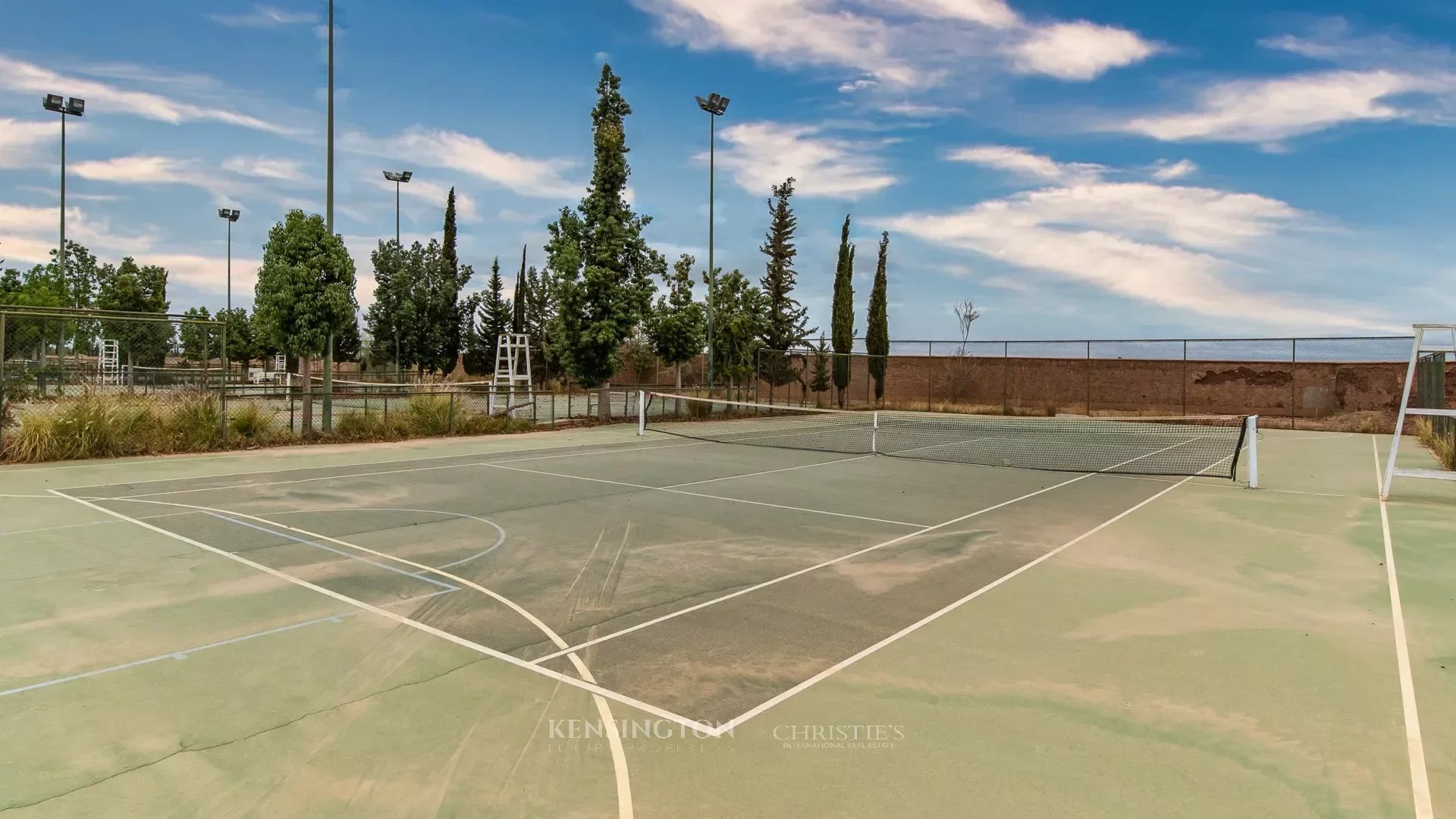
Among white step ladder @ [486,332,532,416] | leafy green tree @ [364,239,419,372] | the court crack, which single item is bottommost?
the court crack

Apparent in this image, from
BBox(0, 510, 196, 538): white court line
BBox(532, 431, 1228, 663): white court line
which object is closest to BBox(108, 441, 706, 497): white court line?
BBox(0, 510, 196, 538): white court line

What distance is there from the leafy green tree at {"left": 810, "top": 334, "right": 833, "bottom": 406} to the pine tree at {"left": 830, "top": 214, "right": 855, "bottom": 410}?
20.9 inches

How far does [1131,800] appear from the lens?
3461 millimetres

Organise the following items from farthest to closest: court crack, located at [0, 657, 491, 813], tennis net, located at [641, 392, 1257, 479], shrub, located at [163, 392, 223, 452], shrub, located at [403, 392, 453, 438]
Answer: shrub, located at [403, 392, 453, 438], tennis net, located at [641, 392, 1257, 479], shrub, located at [163, 392, 223, 452], court crack, located at [0, 657, 491, 813]

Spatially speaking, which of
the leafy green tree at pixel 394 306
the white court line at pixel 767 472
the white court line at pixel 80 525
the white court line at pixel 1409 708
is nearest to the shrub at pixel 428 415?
the white court line at pixel 767 472

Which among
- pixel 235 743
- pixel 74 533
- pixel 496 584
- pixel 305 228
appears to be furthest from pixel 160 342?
pixel 235 743

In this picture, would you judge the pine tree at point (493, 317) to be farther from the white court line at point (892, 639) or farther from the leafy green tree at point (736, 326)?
the white court line at point (892, 639)

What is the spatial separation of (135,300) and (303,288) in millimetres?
42569

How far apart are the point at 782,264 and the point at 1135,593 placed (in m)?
33.6

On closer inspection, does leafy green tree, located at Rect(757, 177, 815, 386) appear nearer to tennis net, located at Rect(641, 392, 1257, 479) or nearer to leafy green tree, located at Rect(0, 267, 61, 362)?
tennis net, located at Rect(641, 392, 1257, 479)

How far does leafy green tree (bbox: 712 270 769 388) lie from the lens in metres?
32.5

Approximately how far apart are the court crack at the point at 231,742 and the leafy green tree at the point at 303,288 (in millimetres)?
16002

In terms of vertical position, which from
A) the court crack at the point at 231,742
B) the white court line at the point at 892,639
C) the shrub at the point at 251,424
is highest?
the shrub at the point at 251,424

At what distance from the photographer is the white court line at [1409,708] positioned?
3526 millimetres
